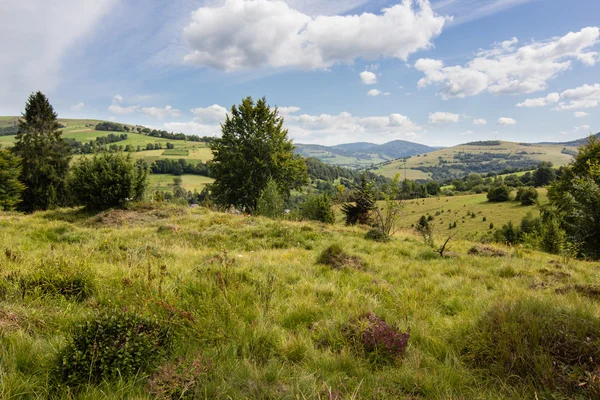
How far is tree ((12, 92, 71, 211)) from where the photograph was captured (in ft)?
115

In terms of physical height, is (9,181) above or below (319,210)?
above

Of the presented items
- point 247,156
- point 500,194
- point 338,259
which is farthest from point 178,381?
point 500,194

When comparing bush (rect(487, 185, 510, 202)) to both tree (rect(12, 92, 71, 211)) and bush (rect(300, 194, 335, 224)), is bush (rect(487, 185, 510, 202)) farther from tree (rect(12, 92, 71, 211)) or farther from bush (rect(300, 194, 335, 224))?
tree (rect(12, 92, 71, 211))

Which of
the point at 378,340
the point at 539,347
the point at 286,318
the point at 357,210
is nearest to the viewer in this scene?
the point at 539,347

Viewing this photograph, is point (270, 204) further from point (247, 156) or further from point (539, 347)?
point (539, 347)

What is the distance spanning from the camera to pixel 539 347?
279cm

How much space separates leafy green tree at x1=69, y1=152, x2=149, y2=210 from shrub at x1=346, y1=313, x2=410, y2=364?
14.1 meters

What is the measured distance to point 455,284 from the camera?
5.83 metres

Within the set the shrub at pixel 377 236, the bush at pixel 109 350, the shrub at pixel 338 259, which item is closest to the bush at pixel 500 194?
the shrub at pixel 377 236

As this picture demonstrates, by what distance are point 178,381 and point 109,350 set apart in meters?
0.75

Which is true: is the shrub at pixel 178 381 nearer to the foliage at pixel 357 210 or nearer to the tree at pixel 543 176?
the foliage at pixel 357 210

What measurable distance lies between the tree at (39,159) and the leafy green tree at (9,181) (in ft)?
10.1

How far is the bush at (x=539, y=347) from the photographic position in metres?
2.44

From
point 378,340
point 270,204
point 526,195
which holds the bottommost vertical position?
point 526,195
